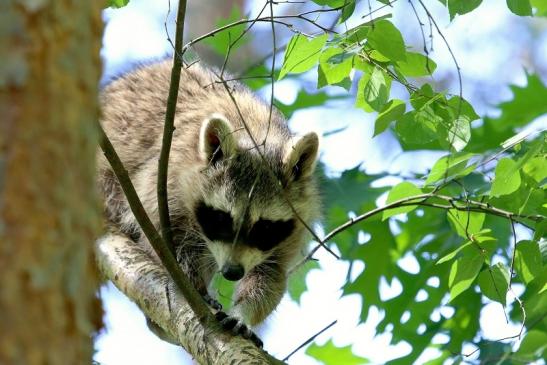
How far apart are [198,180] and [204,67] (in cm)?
145

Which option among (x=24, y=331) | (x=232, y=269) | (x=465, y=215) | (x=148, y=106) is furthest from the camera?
(x=148, y=106)

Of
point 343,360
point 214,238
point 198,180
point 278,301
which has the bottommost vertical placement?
point 343,360

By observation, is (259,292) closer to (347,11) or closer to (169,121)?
(169,121)

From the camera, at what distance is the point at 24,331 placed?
1873 millimetres

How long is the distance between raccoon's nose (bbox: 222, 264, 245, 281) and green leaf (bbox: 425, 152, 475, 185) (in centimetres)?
175

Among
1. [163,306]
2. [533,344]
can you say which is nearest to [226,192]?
[163,306]

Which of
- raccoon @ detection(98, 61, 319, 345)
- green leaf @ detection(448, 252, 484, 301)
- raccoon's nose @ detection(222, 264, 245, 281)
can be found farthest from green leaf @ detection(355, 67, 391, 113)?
raccoon's nose @ detection(222, 264, 245, 281)

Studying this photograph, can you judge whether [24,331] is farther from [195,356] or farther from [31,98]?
[195,356]

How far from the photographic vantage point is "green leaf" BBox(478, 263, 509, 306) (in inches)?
140

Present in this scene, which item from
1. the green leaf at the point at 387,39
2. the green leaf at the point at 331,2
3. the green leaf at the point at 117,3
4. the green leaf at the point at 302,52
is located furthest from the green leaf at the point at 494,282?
the green leaf at the point at 117,3

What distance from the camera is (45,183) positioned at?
195 cm

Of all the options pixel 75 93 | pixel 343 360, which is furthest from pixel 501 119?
pixel 75 93

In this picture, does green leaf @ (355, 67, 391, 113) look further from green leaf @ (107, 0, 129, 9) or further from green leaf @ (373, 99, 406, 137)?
green leaf @ (107, 0, 129, 9)

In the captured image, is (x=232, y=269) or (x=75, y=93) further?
(x=232, y=269)
